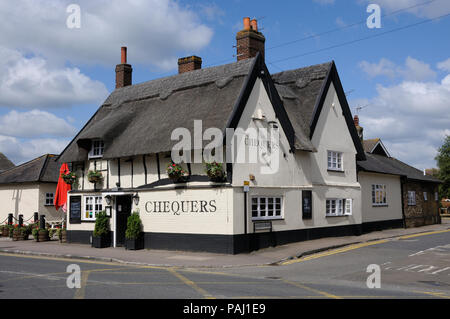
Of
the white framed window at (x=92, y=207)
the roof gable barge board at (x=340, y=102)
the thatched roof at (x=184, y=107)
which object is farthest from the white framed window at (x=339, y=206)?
the white framed window at (x=92, y=207)

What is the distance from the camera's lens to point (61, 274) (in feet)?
40.2

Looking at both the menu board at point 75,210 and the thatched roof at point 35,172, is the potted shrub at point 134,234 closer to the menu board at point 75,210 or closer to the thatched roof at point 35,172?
the menu board at point 75,210

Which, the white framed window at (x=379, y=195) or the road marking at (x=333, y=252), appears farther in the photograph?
the white framed window at (x=379, y=195)

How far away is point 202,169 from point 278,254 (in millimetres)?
4396

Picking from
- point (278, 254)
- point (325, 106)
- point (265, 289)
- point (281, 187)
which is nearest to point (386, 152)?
point (325, 106)

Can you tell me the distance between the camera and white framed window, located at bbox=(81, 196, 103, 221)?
21.8m

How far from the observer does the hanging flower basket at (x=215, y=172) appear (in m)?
17.1

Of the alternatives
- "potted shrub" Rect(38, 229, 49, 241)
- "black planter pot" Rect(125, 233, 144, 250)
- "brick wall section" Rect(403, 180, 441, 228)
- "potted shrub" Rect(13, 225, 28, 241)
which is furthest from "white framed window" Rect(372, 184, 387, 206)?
"potted shrub" Rect(13, 225, 28, 241)

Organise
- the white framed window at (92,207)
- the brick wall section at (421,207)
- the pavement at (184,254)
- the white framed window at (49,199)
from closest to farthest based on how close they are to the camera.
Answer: the pavement at (184,254) < the white framed window at (92,207) < the brick wall section at (421,207) < the white framed window at (49,199)

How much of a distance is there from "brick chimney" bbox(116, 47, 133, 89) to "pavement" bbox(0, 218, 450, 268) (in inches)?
391

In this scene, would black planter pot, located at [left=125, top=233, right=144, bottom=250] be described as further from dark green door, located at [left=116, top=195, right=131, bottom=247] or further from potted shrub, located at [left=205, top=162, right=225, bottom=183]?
potted shrub, located at [left=205, top=162, right=225, bottom=183]

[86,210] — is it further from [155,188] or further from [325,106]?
[325,106]

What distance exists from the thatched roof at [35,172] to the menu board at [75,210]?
8790 mm

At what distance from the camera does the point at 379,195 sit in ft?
90.8
